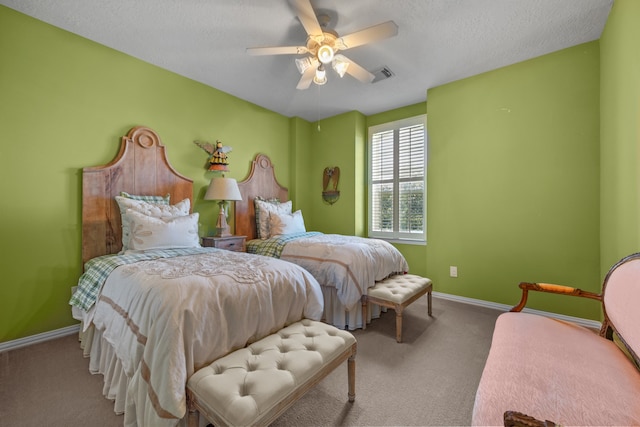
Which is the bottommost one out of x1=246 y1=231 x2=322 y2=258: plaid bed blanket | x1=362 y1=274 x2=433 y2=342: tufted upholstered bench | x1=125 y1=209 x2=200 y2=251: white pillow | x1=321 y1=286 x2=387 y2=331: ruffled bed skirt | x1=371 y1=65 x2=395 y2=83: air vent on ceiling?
x1=321 y1=286 x2=387 y2=331: ruffled bed skirt

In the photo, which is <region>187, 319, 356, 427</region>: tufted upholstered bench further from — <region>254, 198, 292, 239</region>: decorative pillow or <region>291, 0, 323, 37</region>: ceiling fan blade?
<region>254, 198, 292, 239</region>: decorative pillow

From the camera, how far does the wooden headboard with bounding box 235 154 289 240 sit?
12.0ft

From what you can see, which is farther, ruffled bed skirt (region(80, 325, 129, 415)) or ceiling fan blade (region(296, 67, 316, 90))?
ceiling fan blade (region(296, 67, 316, 90))

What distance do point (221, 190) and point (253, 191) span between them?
75cm

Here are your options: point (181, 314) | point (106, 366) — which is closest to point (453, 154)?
point (181, 314)

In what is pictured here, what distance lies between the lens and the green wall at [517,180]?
2494 mm

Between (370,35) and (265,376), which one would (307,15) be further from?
(265,376)

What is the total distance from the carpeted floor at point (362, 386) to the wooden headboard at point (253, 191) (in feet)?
6.53

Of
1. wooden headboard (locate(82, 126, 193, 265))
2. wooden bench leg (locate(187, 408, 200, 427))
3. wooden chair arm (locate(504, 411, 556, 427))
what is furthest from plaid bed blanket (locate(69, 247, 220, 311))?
wooden chair arm (locate(504, 411, 556, 427))

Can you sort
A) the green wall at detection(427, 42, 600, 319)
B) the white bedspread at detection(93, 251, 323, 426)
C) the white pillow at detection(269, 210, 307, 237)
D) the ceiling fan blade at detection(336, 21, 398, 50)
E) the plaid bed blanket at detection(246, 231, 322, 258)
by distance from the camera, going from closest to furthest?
the white bedspread at detection(93, 251, 323, 426)
the ceiling fan blade at detection(336, 21, 398, 50)
the green wall at detection(427, 42, 600, 319)
the plaid bed blanket at detection(246, 231, 322, 258)
the white pillow at detection(269, 210, 307, 237)

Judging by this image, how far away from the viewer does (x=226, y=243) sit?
3033 mm

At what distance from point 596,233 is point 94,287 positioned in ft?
13.8

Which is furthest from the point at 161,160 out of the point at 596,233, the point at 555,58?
the point at 596,233

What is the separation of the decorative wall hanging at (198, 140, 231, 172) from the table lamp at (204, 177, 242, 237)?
221 millimetres
